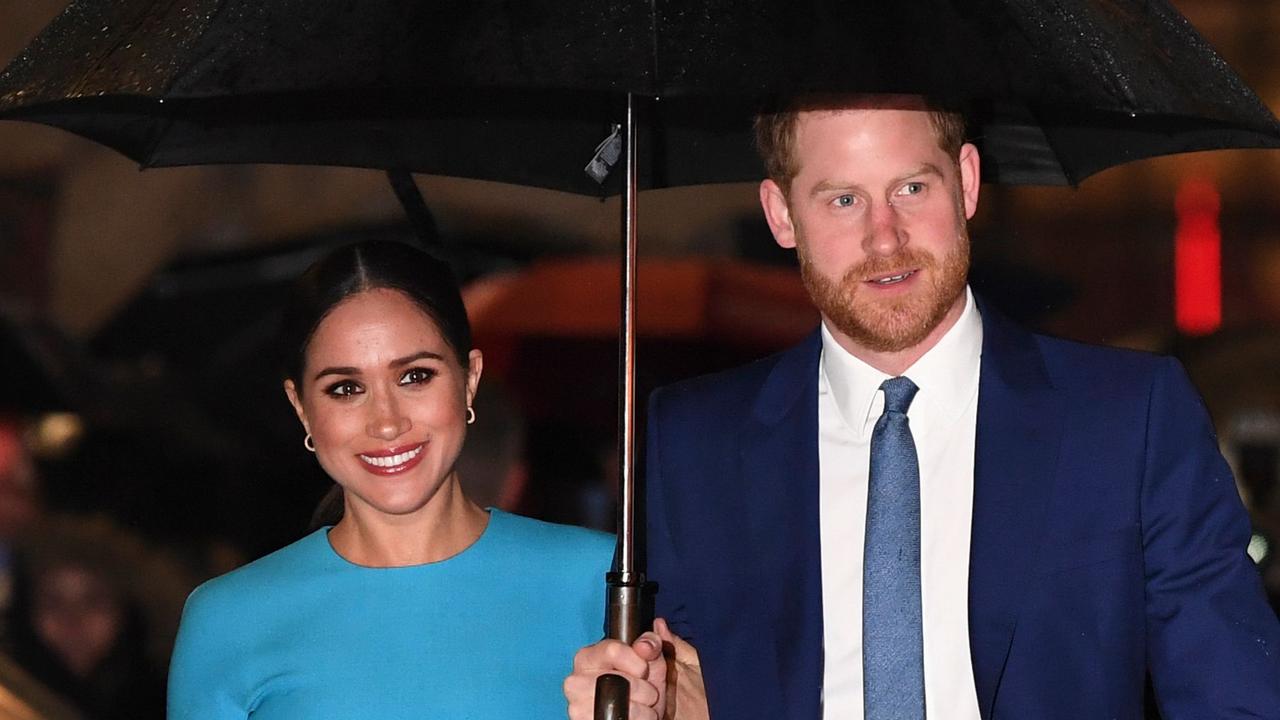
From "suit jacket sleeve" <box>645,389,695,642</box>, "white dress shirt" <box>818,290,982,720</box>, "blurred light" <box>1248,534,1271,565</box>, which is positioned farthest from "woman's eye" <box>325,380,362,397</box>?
"blurred light" <box>1248,534,1271,565</box>

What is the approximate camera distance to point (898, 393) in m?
2.29

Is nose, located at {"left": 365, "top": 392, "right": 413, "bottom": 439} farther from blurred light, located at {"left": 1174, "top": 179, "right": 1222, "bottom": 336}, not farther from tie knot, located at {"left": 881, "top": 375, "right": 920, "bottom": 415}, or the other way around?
blurred light, located at {"left": 1174, "top": 179, "right": 1222, "bottom": 336}

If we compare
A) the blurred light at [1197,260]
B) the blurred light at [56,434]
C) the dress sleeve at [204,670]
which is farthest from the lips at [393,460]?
the blurred light at [1197,260]

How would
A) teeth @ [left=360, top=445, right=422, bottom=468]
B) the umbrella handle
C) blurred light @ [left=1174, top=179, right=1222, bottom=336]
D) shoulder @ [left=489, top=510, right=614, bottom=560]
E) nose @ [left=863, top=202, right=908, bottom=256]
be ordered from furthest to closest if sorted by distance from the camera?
blurred light @ [left=1174, top=179, right=1222, bottom=336], shoulder @ [left=489, top=510, right=614, bottom=560], teeth @ [left=360, top=445, right=422, bottom=468], nose @ [left=863, top=202, right=908, bottom=256], the umbrella handle

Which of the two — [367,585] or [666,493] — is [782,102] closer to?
[666,493]

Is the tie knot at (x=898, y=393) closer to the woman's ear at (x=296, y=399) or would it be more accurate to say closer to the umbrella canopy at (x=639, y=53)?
the umbrella canopy at (x=639, y=53)

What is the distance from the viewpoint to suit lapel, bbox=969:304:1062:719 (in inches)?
84.8

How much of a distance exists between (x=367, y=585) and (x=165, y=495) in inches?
202

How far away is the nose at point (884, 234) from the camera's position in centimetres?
220

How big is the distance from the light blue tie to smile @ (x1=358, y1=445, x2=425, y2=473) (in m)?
0.62

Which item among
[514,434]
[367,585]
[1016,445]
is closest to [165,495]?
[514,434]

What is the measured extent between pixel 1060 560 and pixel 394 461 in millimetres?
889

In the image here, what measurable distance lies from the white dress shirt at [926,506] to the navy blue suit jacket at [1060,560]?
3 centimetres

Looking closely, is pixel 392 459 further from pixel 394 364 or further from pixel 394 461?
pixel 394 364
